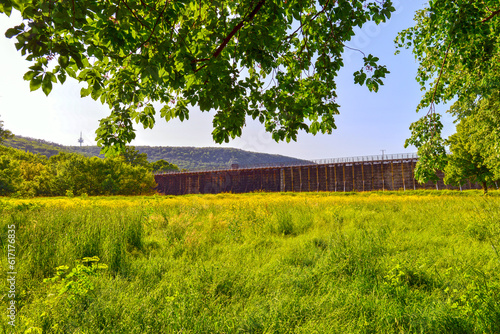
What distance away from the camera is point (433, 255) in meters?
5.12

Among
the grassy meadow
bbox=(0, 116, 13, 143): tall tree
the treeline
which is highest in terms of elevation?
bbox=(0, 116, 13, 143): tall tree

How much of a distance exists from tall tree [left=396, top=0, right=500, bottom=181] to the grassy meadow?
227 cm

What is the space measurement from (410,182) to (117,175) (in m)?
44.4

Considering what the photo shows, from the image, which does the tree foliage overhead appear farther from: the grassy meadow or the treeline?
the treeline

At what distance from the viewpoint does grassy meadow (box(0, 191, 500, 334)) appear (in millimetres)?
2844

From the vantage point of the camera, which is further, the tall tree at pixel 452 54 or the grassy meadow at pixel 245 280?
the tall tree at pixel 452 54

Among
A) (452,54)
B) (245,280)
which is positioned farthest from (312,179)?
(245,280)

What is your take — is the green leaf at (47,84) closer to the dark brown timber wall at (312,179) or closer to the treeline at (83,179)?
the treeline at (83,179)

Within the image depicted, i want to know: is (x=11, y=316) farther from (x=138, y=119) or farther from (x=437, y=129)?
(x=437, y=129)

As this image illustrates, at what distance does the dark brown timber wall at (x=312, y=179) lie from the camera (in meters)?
39.3

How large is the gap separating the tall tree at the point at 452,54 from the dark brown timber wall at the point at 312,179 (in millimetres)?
34149

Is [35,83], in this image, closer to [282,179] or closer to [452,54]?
[452,54]

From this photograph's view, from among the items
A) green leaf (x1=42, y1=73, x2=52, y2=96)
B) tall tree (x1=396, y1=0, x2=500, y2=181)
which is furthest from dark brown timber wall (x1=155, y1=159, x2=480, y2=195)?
green leaf (x1=42, y1=73, x2=52, y2=96)

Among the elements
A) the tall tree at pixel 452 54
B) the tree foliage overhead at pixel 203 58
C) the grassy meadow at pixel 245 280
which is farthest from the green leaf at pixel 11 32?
the tall tree at pixel 452 54
